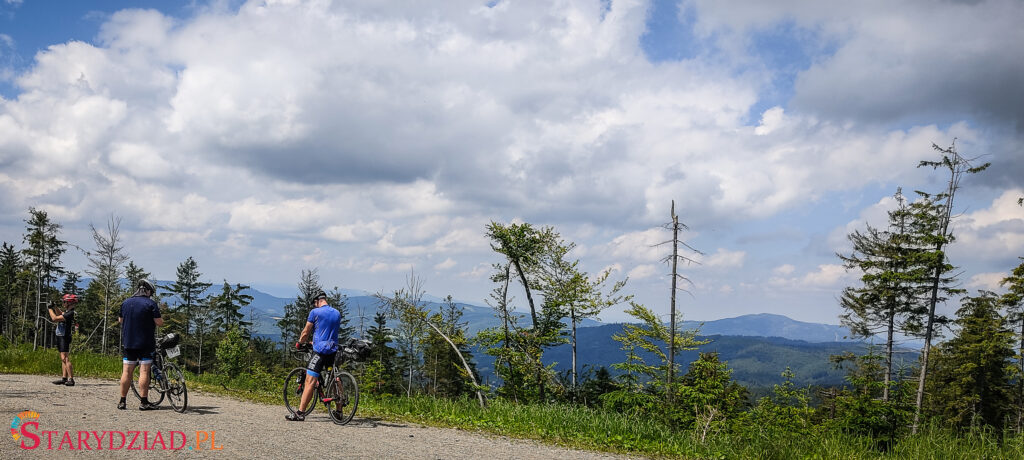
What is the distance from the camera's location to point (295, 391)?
31.1 feet

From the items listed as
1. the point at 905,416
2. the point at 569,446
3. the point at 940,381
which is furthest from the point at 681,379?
the point at 940,381

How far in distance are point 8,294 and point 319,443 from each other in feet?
246

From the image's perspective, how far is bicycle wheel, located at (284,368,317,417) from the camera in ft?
29.9

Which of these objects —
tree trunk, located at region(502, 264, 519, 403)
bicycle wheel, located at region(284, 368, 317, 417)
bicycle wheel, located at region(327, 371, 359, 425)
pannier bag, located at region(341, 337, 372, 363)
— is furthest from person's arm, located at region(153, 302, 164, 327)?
tree trunk, located at region(502, 264, 519, 403)

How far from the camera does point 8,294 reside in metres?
60.0

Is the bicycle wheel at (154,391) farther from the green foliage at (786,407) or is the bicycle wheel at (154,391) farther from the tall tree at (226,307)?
the tall tree at (226,307)

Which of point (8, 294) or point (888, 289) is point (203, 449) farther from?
point (8, 294)

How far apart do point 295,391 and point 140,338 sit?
2.66 meters

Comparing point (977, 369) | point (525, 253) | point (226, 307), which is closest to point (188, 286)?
point (226, 307)

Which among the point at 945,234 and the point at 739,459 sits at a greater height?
the point at 945,234

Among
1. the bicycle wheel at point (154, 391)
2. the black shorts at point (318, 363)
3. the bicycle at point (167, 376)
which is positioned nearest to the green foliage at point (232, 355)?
the bicycle wheel at point (154, 391)

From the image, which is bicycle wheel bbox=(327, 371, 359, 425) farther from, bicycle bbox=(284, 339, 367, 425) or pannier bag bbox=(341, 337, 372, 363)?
pannier bag bbox=(341, 337, 372, 363)

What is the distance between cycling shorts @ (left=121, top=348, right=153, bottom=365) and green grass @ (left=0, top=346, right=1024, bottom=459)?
2668 mm

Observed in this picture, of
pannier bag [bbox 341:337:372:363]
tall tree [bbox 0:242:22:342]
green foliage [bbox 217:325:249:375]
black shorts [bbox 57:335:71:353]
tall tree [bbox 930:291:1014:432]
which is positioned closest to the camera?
pannier bag [bbox 341:337:372:363]
